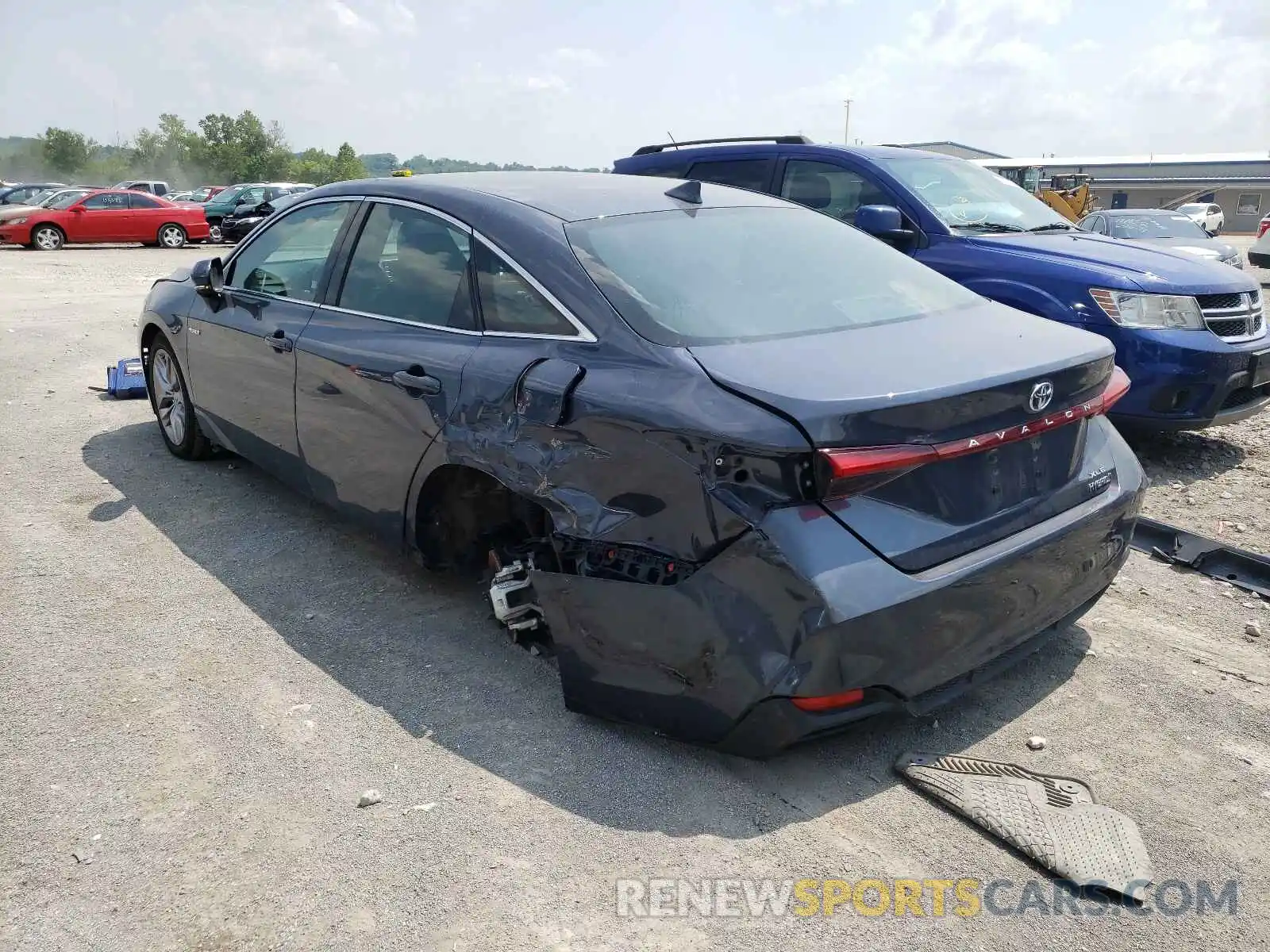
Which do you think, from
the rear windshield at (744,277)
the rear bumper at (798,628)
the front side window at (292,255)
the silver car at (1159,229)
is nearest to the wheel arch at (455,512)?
the rear bumper at (798,628)

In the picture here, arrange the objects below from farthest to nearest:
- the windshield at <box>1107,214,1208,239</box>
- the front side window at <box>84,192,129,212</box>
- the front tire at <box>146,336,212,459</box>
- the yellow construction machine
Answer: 1. the front side window at <box>84,192,129,212</box>
2. the yellow construction machine
3. the windshield at <box>1107,214,1208,239</box>
4. the front tire at <box>146,336,212,459</box>

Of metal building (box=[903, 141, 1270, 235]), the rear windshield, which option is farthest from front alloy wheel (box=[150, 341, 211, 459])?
metal building (box=[903, 141, 1270, 235])

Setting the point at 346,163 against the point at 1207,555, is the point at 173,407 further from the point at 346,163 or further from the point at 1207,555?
the point at 346,163

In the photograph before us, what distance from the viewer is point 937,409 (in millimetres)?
2643

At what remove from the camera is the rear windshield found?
308 cm

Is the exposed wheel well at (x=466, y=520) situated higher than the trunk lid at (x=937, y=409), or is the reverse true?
the trunk lid at (x=937, y=409)

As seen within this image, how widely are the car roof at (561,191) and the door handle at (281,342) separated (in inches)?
27.1

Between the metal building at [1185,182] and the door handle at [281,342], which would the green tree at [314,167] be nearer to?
the metal building at [1185,182]

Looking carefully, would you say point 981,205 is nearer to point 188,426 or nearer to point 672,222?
point 672,222

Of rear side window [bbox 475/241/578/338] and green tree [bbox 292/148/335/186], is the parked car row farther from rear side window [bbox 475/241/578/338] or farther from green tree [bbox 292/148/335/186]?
green tree [bbox 292/148/335/186]

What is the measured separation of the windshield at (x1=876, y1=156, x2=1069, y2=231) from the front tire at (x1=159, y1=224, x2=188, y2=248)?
72.0 ft

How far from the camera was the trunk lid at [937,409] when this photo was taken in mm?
2598

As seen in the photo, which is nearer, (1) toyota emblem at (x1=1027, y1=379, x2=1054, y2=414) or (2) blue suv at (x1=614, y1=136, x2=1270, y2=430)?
(1) toyota emblem at (x1=1027, y1=379, x2=1054, y2=414)

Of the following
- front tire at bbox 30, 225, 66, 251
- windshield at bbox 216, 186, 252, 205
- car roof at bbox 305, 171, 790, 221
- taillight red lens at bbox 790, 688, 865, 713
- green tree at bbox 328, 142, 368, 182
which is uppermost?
green tree at bbox 328, 142, 368, 182
